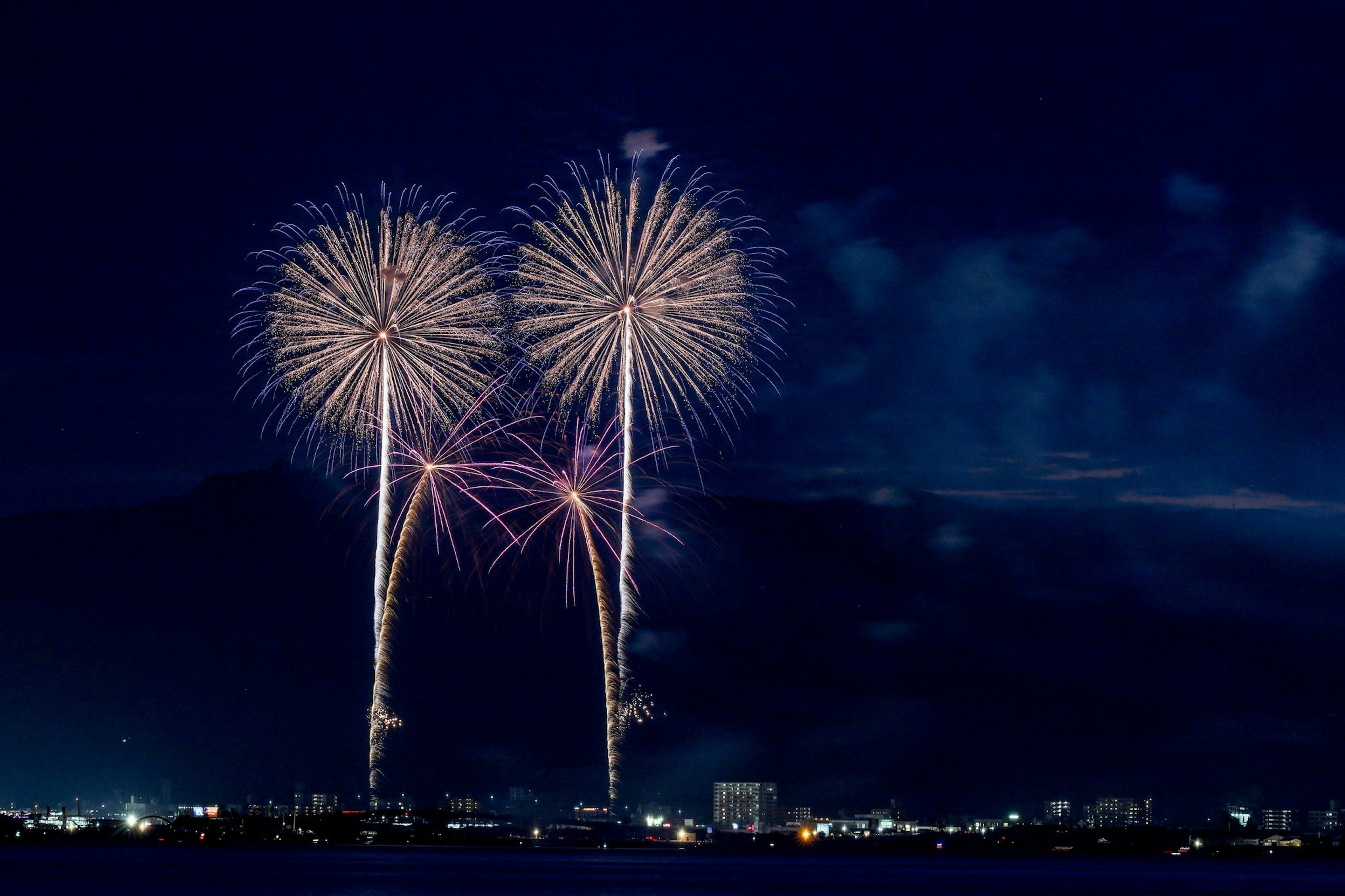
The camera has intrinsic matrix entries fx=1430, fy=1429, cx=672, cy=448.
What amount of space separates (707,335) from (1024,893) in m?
76.7

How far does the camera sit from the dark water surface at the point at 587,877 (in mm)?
113312

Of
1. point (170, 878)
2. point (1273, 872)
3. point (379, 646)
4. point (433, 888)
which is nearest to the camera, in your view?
point (379, 646)

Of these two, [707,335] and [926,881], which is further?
[926,881]

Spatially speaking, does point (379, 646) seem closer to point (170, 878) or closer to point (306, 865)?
point (170, 878)

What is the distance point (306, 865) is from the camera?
164000 millimetres

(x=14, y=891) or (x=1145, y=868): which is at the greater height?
(x=14, y=891)

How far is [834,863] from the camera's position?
194 metres

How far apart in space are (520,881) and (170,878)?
103ft

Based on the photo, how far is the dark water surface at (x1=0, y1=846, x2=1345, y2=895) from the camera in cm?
11331

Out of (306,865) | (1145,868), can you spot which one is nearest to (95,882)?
(306,865)

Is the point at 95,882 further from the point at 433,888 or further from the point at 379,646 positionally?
the point at 379,646

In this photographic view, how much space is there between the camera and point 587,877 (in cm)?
13775

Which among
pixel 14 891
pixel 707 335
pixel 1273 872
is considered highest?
pixel 707 335

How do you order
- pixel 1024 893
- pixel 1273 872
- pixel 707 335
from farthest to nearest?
pixel 1273 872
pixel 1024 893
pixel 707 335
